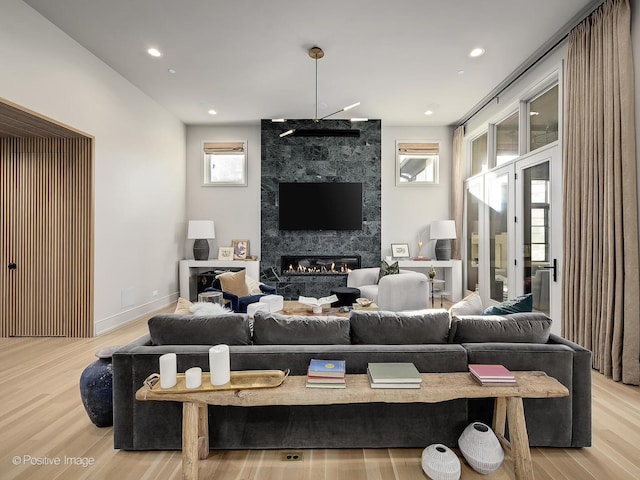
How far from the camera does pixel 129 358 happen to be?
6.12ft

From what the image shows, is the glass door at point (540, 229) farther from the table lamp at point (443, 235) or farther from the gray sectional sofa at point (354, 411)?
the gray sectional sofa at point (354, 411)

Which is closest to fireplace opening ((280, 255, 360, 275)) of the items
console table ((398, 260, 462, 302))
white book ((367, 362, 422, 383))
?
console table ((398, 260, 462, 302))

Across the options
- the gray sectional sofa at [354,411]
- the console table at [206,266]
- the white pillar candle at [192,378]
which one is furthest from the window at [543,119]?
the console table at [206,266]

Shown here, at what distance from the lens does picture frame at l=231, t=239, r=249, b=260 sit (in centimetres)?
643

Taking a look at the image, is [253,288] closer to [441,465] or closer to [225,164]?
[225,164]

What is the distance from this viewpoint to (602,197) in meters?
3.03

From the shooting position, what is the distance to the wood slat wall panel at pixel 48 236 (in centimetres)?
403

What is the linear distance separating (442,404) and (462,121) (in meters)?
5.77

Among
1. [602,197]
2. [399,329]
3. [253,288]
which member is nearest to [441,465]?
[399,329]

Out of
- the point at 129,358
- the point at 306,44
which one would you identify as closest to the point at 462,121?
the point at 306,44

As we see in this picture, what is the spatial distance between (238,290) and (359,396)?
3.33m

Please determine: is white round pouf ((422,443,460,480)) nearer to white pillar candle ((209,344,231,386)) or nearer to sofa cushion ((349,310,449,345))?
sofa cushion ((349,310,449,345))

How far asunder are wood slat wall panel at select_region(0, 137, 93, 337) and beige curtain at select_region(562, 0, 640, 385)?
5.28 meters

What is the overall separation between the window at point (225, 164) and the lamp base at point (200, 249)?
46.3 inches
